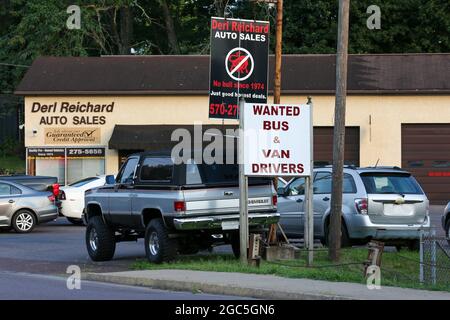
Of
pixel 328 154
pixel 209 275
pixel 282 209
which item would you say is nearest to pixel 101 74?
pixel 328 154

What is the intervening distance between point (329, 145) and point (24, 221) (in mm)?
18021

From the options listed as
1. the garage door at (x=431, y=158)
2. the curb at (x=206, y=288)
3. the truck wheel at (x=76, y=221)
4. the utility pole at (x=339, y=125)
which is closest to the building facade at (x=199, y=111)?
the garage door at (x=431, y=158)

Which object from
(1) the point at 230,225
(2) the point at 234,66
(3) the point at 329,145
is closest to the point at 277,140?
(1) the point at 230,225

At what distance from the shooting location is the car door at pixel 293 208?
19536 mm

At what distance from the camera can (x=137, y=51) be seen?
59.0 metres

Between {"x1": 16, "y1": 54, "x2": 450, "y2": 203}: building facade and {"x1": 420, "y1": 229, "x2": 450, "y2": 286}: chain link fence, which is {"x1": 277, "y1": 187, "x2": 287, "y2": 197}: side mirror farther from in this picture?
{"x1": 16, "y1": 54, "x2": 450, "y2": 203}: building facade

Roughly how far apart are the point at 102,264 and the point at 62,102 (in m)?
24.7

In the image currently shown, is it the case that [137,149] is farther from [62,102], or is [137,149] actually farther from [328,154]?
[328,154]

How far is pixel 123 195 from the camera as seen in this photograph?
57.4 ft

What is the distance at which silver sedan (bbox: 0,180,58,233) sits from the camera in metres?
25.5

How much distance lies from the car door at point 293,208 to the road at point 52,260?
164cm

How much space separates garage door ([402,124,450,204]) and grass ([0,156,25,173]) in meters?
20.2

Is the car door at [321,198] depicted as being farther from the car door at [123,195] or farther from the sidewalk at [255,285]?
the sidewalk at [255,285]

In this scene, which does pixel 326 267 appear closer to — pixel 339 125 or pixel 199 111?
pixel 339 125
